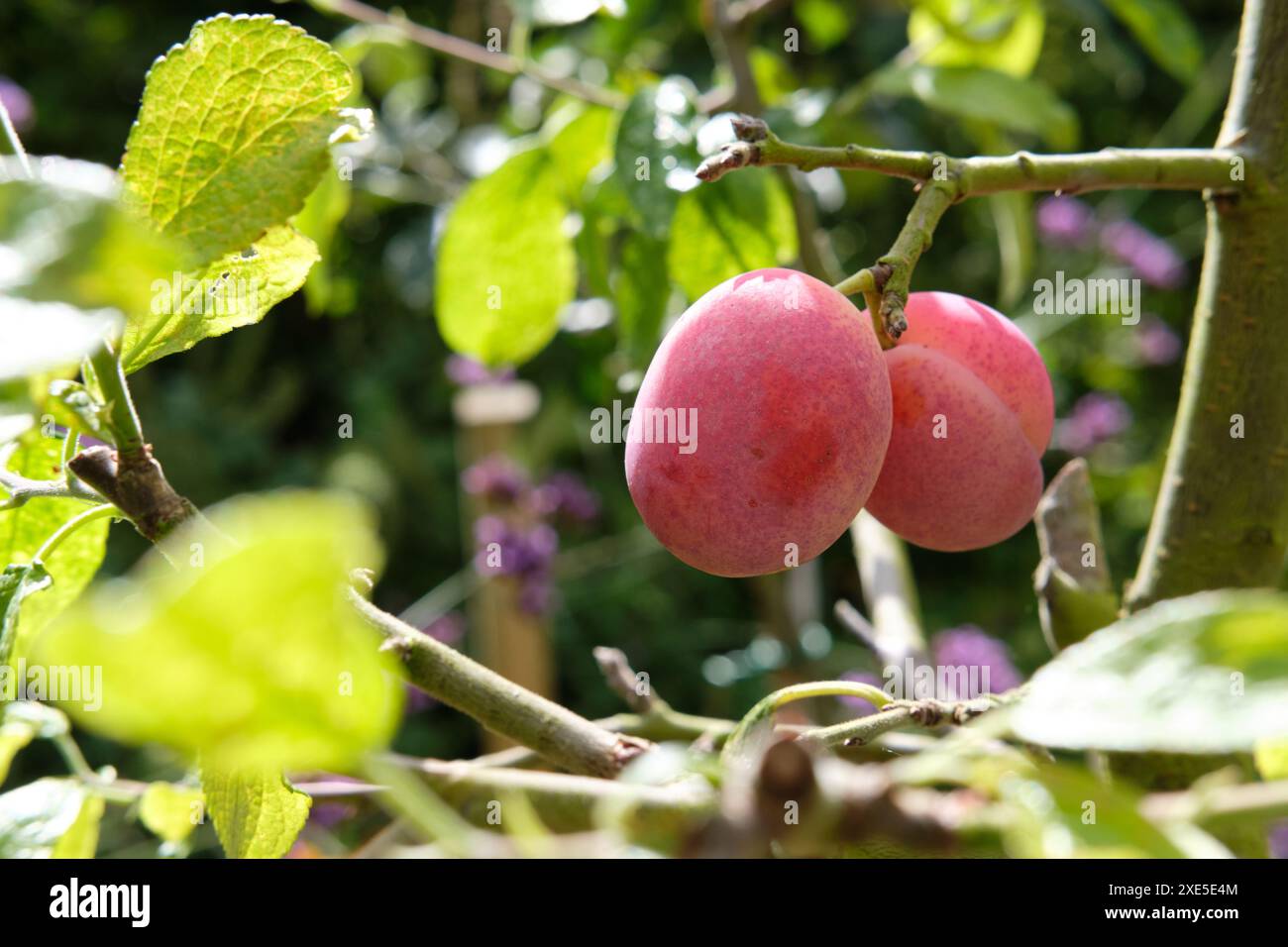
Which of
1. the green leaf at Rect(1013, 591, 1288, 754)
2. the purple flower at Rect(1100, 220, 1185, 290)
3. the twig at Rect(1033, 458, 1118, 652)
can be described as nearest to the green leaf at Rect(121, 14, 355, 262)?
the green leaf at Rect(1013, 591, 1288, 754)

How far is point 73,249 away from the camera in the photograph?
0.18 metres

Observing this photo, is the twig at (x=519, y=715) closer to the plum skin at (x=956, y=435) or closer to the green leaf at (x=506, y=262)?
the plum skin at (x=956, y=435)

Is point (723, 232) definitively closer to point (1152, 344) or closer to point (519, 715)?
point (519, 715)

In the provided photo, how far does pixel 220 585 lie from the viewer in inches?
5.5

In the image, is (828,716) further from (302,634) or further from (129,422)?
(302,634)

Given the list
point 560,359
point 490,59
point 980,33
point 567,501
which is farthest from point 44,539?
point 560,359

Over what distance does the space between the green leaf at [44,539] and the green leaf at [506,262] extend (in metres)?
0.33

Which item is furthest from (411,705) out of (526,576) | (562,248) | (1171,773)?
(1171,773)

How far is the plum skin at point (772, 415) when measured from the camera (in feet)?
1.12

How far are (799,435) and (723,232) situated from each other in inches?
9.7

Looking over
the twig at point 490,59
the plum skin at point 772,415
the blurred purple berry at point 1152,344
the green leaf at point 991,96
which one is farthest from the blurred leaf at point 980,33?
the blurred purple berry at point 1152,344

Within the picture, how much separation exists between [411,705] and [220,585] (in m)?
1.25

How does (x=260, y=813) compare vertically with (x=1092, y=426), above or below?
below
